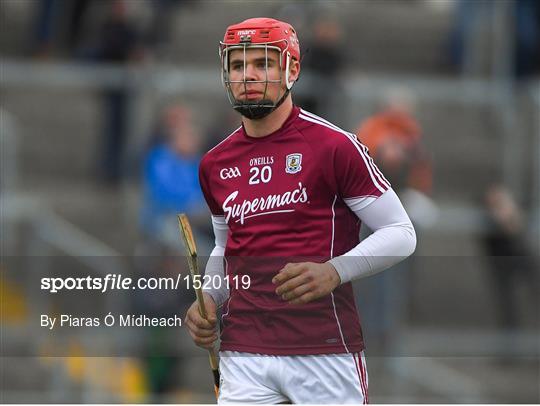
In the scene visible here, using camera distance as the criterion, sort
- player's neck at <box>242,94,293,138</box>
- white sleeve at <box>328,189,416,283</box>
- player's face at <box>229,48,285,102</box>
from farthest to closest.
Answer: player's neck at <box>242,94,293,138</box>, player's face at <box>229,48,285,102</box>, white sleeve at <box>328,189,416,283</box>

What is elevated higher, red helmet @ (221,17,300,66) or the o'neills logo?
red helmet @ (221,17,300,66)

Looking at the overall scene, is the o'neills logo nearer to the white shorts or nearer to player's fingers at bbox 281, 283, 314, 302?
player's fingers at bbox 281, 283, 314, 302

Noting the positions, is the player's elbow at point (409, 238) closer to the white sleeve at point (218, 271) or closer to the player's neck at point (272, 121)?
the player's neck at point (272, 121)

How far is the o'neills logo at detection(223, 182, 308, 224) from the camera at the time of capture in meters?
5.71

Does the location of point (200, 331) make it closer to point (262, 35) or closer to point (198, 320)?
point (198, 320)

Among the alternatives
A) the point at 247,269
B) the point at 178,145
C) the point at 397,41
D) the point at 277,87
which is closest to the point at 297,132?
the point at 277,87

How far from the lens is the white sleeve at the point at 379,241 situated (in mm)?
5566

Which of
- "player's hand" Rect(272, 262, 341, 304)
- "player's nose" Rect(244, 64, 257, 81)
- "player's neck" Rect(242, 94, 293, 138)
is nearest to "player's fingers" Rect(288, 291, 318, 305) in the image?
"player's hand" Rect(272, 262, 341, 304)

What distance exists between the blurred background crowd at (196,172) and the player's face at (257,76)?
2.54m

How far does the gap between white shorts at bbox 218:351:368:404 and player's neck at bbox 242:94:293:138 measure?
902 mm

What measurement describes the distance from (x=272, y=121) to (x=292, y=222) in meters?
0.43

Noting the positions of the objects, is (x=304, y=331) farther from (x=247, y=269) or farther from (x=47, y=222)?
(x=47, y=222)

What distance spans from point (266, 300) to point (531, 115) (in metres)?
7.49

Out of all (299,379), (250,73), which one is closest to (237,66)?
(250,73)
